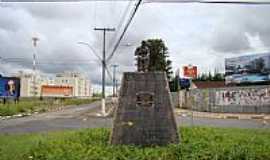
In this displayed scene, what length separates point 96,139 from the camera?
12.9 metres

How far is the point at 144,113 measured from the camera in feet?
39.0

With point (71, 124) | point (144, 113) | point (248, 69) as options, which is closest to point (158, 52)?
point (248, 69)

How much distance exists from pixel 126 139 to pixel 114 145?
1.30 ft

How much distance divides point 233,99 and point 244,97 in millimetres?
1578

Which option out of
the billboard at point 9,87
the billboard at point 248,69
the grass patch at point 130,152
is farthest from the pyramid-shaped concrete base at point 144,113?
the billboard at point 9,87

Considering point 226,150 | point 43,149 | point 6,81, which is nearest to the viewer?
point 226,150

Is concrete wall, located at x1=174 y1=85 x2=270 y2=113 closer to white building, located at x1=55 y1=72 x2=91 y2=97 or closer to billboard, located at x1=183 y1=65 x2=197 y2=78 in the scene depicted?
billboard, located at x1=183 y1=65 x2=197 y2=78

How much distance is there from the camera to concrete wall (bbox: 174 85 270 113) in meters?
38.0

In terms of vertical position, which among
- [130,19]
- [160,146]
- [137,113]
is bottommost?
[160,146]

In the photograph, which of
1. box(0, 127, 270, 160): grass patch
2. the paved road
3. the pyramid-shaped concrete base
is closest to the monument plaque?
the pyramid-shaped concrete base

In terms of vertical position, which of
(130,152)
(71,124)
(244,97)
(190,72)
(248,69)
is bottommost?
(71,124)

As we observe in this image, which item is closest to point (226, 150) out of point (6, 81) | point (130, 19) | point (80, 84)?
point (130, 19)

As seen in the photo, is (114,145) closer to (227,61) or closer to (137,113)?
(137,113)

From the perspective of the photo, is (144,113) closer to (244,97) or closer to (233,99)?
(244,97)
